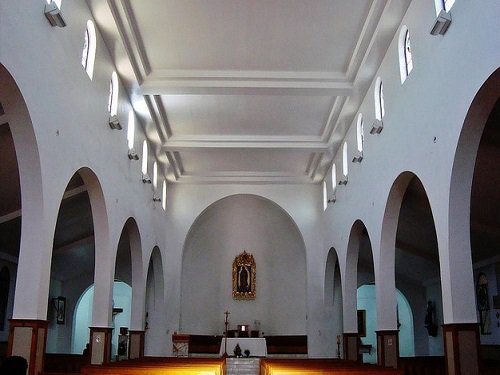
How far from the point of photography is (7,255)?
17.5 m

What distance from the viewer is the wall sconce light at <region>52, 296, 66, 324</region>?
2298 cm

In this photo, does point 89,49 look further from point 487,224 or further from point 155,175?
point 487,224

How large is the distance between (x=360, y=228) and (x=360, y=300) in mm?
10527

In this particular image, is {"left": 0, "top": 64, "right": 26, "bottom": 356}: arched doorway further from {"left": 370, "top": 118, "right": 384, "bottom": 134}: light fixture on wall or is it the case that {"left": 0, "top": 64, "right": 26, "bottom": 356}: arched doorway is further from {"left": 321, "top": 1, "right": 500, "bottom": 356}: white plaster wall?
{"left": 370, "top": 118, "right": 384, "bottom": 134}: light fixture on wall

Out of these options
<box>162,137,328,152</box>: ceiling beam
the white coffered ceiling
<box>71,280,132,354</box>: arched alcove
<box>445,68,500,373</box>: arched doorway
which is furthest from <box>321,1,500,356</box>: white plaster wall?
<box>71,280,132,354</box>: arched alcove

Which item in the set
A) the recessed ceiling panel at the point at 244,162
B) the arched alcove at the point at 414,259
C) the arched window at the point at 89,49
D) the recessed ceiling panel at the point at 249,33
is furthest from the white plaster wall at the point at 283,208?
the arched window at the point at 89,49

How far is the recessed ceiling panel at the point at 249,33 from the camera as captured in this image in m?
11.5

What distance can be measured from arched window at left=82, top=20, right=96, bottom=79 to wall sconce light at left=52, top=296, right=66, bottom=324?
45.6 feet

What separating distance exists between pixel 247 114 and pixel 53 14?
855 centimetres

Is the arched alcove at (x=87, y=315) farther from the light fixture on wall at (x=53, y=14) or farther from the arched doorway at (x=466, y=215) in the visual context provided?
the arched doorway at (x=466, y=215)

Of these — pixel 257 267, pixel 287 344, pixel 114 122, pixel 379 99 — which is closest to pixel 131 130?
pixel 114 122

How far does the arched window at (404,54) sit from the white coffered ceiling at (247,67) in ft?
1.09

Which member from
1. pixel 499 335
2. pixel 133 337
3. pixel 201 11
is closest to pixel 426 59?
pixel 201 11

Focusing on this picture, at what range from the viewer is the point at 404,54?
11562 mm
